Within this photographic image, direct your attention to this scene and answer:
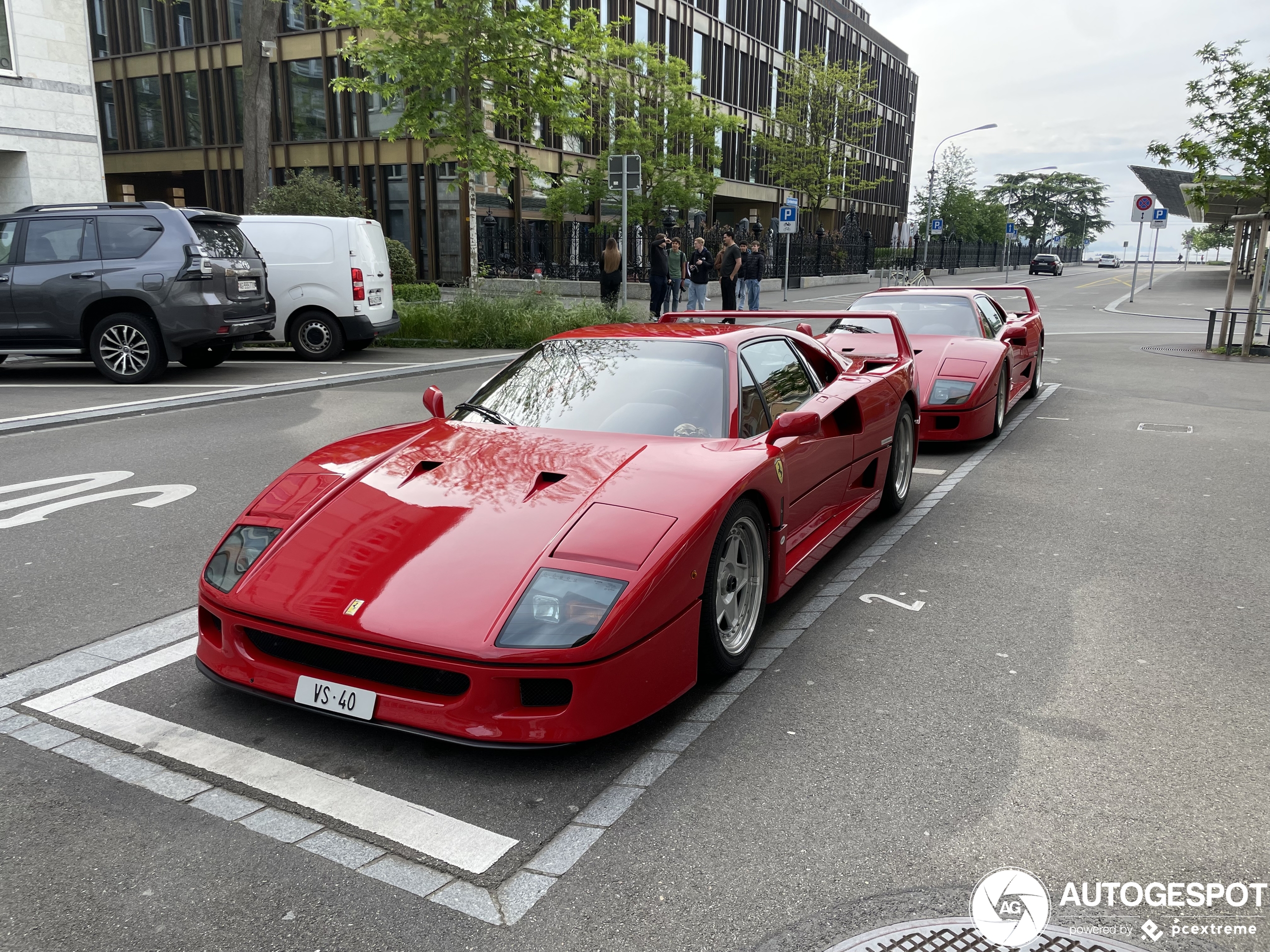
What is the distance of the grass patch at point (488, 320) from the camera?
1648 cm

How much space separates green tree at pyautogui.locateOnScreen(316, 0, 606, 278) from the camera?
2088cm

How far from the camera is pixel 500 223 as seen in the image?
123 feet

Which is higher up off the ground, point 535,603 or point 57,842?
point 535,603

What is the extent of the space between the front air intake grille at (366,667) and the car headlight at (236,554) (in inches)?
9.5

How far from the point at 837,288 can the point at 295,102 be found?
873 inches

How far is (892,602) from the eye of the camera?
16.0 feet

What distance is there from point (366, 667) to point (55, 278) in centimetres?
1056

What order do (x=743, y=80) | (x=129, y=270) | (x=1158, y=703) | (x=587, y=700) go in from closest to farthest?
(x=587, y=700) → (x=1158, y=703) → (x=129, y=270) → (x=743, y=80)

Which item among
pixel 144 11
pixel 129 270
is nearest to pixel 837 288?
pixel 144 11

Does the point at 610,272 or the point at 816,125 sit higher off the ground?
the point at 816,125

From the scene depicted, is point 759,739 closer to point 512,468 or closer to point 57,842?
point 512,468

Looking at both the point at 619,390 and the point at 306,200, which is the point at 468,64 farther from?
the point at 619,390

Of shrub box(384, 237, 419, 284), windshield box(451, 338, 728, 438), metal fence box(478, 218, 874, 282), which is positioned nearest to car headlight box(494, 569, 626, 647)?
windshield box(451, 338, 728, 438)

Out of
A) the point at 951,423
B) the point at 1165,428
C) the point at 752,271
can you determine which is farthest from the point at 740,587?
the point at 752,271
